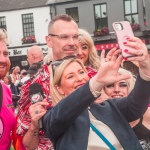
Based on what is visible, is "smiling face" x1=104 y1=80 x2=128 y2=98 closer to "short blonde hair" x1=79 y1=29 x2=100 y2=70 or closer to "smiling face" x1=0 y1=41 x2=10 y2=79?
"short blonde hair" x1=79 y1=29 x2=100 y2=70

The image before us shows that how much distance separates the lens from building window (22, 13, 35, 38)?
25.7m

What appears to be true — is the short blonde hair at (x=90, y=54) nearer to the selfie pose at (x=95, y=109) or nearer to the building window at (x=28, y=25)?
the selfie pose at (x=95, y=109)

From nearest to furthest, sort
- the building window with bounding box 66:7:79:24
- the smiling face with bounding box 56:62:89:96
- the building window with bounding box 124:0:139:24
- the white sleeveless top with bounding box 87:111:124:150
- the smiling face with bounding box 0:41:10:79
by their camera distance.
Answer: the white sleeveless top with bounding box 87:111:124:150 → the smiling face with bounding box 56:62:89:96 → the smiling face with bounding box 0:41:10:79 → the building window with bounding box 124:0:139:24 → the building window with bounding box 66:7:79:24

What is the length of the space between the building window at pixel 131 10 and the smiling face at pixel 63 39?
20403mm

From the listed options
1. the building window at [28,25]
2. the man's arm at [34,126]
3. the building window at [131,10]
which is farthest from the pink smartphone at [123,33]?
the building window at [28,25]

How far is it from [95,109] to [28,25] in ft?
79.1

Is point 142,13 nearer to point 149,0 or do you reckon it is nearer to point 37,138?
point 149,0

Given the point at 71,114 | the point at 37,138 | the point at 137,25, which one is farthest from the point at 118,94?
the point at 137,25

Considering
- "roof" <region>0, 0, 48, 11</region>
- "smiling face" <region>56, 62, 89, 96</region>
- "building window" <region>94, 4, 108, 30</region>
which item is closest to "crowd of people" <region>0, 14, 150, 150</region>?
"smiling face" <region>56, 62, 89, 96</region>

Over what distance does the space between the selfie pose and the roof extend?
22.9m

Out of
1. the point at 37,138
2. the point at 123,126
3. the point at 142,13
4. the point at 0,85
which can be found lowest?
the point at 37,138

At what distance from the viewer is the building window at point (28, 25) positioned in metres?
25.7

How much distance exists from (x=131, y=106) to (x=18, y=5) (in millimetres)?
24638

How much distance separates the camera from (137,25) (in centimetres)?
2264
